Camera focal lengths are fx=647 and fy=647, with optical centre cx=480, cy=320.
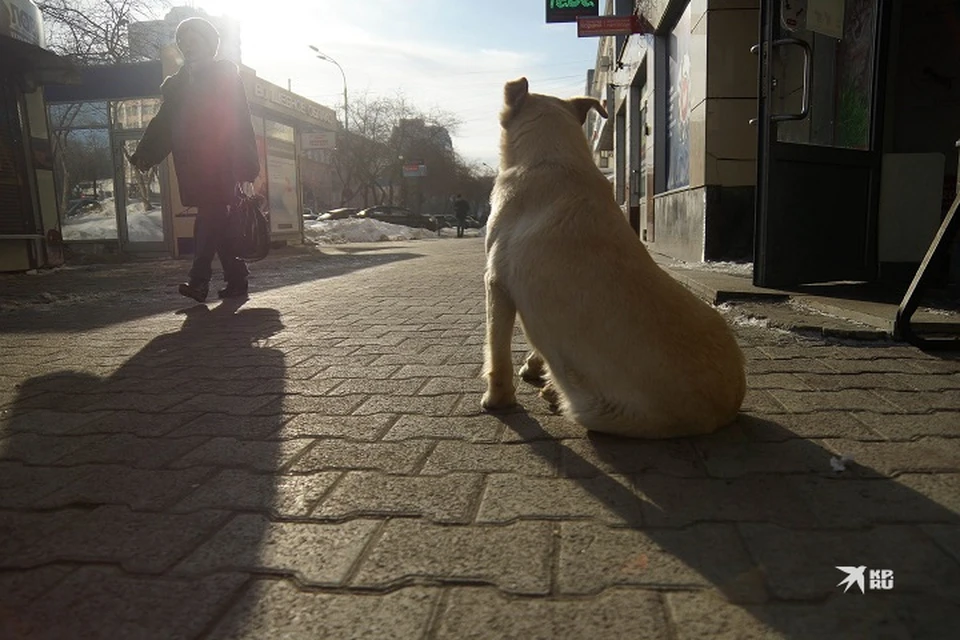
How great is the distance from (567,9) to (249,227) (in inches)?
319

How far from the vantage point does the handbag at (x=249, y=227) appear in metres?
6.20

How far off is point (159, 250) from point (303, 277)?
6.24 m

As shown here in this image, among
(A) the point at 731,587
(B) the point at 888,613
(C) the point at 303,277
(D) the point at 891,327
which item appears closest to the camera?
(B) the point at 888,613

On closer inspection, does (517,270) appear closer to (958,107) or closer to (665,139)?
(958,107)

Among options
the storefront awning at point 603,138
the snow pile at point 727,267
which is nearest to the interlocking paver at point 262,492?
the snow pile at point 727,267

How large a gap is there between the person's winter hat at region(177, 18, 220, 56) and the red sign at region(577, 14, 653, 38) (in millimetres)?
7476

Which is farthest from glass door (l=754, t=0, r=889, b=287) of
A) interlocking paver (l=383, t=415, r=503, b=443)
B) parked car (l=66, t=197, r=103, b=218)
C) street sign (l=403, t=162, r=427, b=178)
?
street sign (l=403, t=162, r=427, b=178)

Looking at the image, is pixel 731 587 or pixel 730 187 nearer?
pixel 731 587

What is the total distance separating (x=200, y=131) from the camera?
19.1 feet

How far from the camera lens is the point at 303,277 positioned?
9.21 meters

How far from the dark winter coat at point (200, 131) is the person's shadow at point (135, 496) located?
2.73 m

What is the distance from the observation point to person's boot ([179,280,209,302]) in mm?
5871

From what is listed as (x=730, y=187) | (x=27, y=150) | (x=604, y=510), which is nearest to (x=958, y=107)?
(x=730, y=187)

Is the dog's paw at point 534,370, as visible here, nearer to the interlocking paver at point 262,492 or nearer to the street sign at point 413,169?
the interlocking paver at point 262,492
